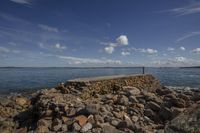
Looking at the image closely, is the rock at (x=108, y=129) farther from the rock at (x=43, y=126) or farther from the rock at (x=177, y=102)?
the rock at (x=177, y=102)

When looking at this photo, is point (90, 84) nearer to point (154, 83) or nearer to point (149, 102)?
point (149, 102)

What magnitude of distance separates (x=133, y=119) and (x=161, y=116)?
1320 millimetres

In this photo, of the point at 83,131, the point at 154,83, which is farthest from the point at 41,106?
the point at 154,83

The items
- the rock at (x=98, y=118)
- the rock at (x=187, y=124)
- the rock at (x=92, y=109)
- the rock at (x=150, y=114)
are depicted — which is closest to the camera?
the rock at (x=187, y=124)

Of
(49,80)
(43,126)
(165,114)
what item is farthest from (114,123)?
(49,80)

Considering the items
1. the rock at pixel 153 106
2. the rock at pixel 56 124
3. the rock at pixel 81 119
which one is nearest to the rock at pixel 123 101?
the rock at pixel 153 106

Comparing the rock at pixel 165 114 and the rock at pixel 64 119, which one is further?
the rock at pixel 165 114

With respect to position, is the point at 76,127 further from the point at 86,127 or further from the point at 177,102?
the point at 177,102

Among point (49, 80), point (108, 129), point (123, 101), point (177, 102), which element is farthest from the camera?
point (49, 80)

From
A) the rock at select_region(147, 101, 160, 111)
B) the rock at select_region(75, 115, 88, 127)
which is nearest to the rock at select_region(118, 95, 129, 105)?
the rock at select_region(147, 101, 160, 111)

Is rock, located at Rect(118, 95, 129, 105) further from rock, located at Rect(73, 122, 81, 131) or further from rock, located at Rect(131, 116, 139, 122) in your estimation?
rock, located at Rect(73, 122, 81, 131)

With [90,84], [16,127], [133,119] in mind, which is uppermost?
[90,84]

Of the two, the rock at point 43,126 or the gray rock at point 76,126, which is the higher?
the gray rock at point 76,126

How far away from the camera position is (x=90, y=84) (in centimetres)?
1559
